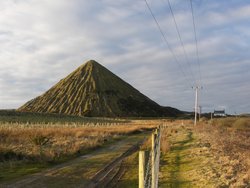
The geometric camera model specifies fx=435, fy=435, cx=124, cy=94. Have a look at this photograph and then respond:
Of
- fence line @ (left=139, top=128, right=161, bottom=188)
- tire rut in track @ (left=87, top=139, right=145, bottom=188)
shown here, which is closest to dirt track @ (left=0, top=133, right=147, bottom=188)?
tire rut in track @ (left=87, top=139, right=145, bottom=188)

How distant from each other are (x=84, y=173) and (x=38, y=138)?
30.6 ft

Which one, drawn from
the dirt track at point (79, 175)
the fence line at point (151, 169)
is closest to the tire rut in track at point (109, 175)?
the dirt track at point (79, 175)

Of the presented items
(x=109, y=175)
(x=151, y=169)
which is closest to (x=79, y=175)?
(x=109, y=175)

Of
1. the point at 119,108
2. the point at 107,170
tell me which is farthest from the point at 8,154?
the point at 119,108

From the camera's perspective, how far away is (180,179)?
16.5 metres

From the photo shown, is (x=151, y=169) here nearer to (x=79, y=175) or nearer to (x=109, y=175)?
(x=109, y=175)

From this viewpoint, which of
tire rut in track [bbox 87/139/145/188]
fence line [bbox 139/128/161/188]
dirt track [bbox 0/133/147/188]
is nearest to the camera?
fence line [bbox 139/128/161/188]

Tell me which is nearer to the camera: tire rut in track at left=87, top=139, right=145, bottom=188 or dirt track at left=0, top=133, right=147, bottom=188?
dirt track at left=0, top=133, right=147, bottom=188

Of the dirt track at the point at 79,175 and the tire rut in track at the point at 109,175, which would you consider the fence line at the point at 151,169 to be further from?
the dirt track at the point at 79,175

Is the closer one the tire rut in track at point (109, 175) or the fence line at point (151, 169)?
the fence line at point (151, 169)

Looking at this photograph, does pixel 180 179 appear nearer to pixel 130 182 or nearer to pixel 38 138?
pixel 130 182

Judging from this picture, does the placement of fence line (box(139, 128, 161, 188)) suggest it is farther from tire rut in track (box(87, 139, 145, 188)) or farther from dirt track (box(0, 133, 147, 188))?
dirt track (box(0, 133, 147, 188))

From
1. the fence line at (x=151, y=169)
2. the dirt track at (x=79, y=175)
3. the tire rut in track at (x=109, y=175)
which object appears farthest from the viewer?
the tire rut in track at (x=109, y=175)

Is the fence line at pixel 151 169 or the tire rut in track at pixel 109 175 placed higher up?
the fence line at pixel 151 169
